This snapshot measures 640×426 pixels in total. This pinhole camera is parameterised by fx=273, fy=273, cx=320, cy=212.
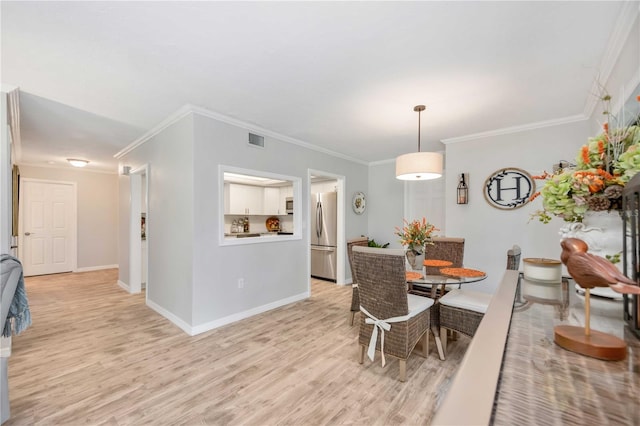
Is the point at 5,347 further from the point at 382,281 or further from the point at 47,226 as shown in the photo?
the point at 47,226

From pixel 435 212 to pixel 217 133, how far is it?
12.8ft

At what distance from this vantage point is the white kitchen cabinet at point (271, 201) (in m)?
6.82

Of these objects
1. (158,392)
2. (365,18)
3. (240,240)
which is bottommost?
(158,392)

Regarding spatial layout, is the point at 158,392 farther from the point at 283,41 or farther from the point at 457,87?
the point at 457,87

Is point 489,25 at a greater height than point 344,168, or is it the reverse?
point 489,25

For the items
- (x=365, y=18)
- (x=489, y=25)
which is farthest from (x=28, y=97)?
(x=489, y=25)

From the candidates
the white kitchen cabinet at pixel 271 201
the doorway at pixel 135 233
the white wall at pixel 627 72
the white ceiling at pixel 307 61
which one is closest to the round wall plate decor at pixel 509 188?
the white ceiling at pixel 307 61

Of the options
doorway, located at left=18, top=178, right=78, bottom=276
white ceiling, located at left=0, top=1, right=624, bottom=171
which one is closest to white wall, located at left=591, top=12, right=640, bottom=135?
white ceiling, located at left=0, top=1, right=624, bottom=171

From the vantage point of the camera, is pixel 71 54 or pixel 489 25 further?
pixel 71 54

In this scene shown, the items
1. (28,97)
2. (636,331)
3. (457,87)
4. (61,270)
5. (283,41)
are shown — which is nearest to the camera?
(636,331)

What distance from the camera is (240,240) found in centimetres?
345

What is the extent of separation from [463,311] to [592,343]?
183cm

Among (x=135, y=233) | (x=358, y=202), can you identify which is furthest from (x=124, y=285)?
(x=358, y=202)

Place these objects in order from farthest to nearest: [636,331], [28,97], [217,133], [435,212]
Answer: [435,212], [217,133], [28,97], [636,331]
